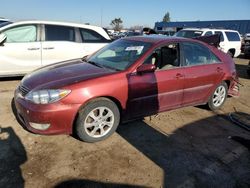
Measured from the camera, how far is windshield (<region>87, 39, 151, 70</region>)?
4.40 meters

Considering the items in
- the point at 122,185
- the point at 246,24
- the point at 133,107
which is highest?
the point at 246,24

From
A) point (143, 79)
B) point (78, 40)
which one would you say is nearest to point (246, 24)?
point (78, 40)

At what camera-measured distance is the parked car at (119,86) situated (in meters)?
3.68

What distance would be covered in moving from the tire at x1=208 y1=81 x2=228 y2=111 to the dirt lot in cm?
81

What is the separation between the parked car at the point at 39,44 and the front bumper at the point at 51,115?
3517 mm

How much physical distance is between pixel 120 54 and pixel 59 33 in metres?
3.34

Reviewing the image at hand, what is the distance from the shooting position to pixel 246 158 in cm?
386

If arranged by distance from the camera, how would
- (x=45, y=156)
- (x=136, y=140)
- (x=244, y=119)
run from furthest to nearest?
(x=244, y=119), (x=136, y=140), (x=45, y=156)

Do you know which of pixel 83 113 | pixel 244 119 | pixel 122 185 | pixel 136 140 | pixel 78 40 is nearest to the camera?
pixel 122 185

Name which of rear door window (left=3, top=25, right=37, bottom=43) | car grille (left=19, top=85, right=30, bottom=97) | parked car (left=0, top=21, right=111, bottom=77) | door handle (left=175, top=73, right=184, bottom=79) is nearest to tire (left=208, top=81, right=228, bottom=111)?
door handle (left=175, top=73, right=184, bottom=79)

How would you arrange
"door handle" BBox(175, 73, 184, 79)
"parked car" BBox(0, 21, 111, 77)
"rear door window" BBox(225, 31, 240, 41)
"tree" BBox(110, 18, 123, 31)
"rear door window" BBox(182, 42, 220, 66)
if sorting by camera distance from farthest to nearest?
"tree" BBox(110, 18, 123, 31), "rear door window" BBox(225, 31, 240, 41), "parked car" BBox(0, 21, 111, 77), "rear door window" BBox(182, 42, 220, 66), "door handle" BBox(175, 73, 184, 79)

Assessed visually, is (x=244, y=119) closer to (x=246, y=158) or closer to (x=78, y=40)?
(x=246, y=158)

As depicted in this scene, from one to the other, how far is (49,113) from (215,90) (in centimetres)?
Result: 353

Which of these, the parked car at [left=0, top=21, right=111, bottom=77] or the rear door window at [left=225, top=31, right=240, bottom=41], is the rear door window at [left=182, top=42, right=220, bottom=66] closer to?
the parked car at [left=0, top=21, right=111, bottom=77]
